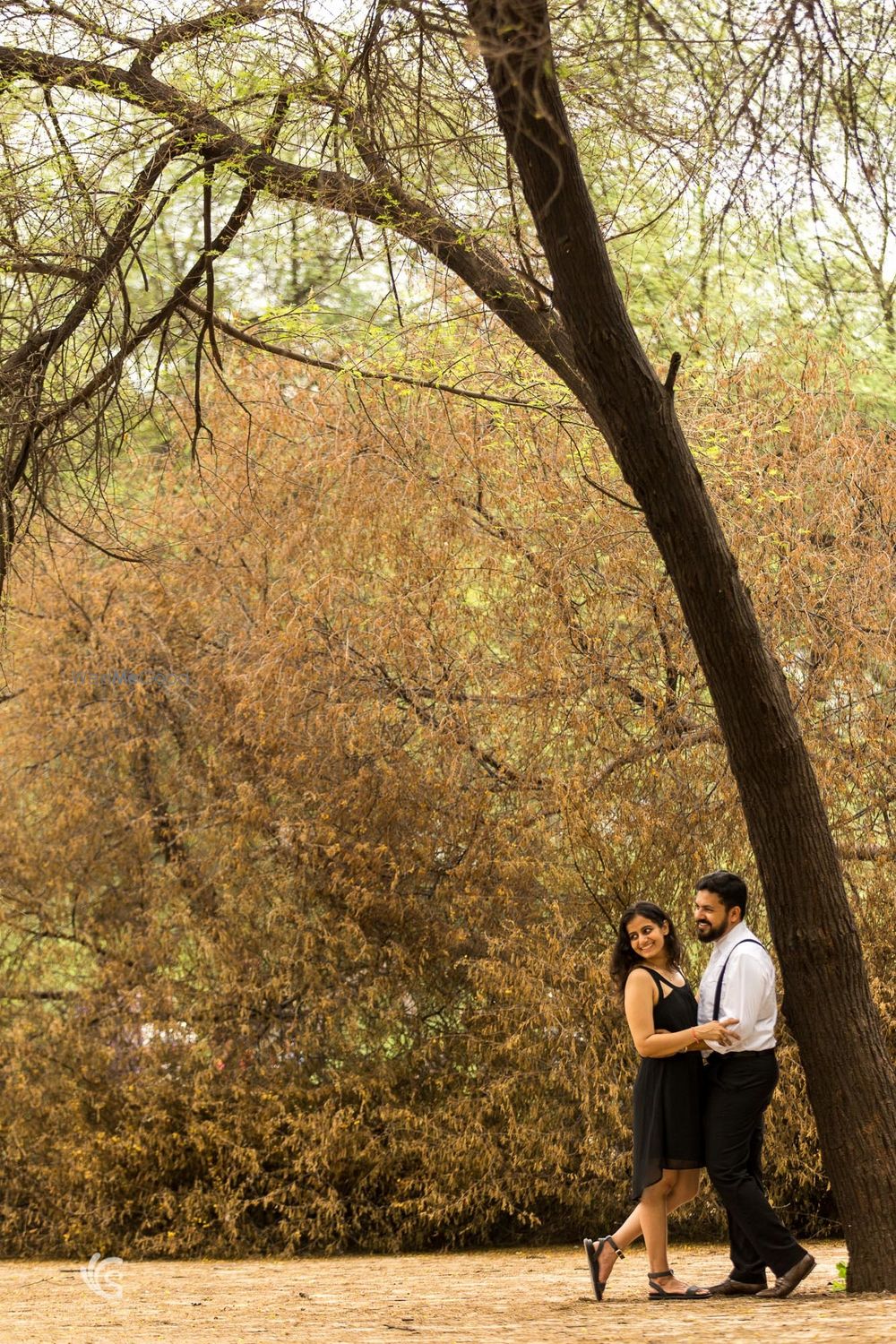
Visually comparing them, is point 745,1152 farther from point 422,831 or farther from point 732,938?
point 422,831

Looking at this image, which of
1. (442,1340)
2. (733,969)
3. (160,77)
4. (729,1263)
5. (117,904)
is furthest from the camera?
(117,904)

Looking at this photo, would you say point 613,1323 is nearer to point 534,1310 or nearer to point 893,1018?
point 534,1310

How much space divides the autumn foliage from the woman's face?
93.1 inches

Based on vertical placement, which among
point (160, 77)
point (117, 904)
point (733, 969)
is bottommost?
point (733, 969)

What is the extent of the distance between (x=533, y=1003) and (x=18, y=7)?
5243 mm

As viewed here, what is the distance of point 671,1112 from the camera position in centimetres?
497

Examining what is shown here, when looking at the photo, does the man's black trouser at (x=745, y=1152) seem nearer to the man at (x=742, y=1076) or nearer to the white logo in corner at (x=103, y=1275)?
the man at (x=742, y=1076)

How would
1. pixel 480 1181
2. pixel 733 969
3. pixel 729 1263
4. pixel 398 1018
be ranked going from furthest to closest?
pixel 398 1018 < pixel 480 1181 < pixel 729 1263 < pixel 733 969

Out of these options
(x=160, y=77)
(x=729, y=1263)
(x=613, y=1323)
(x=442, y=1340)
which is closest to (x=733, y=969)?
(x=613, y=1323)

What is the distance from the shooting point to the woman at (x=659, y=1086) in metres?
4.96

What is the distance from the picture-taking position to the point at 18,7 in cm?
646

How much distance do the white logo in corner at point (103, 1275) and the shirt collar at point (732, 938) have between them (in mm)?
3020

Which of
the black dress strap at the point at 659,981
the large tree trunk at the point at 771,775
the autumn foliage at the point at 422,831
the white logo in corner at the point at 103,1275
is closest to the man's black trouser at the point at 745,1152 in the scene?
the large tree trunk at the point at 771,775

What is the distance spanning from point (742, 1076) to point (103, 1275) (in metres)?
3.65
